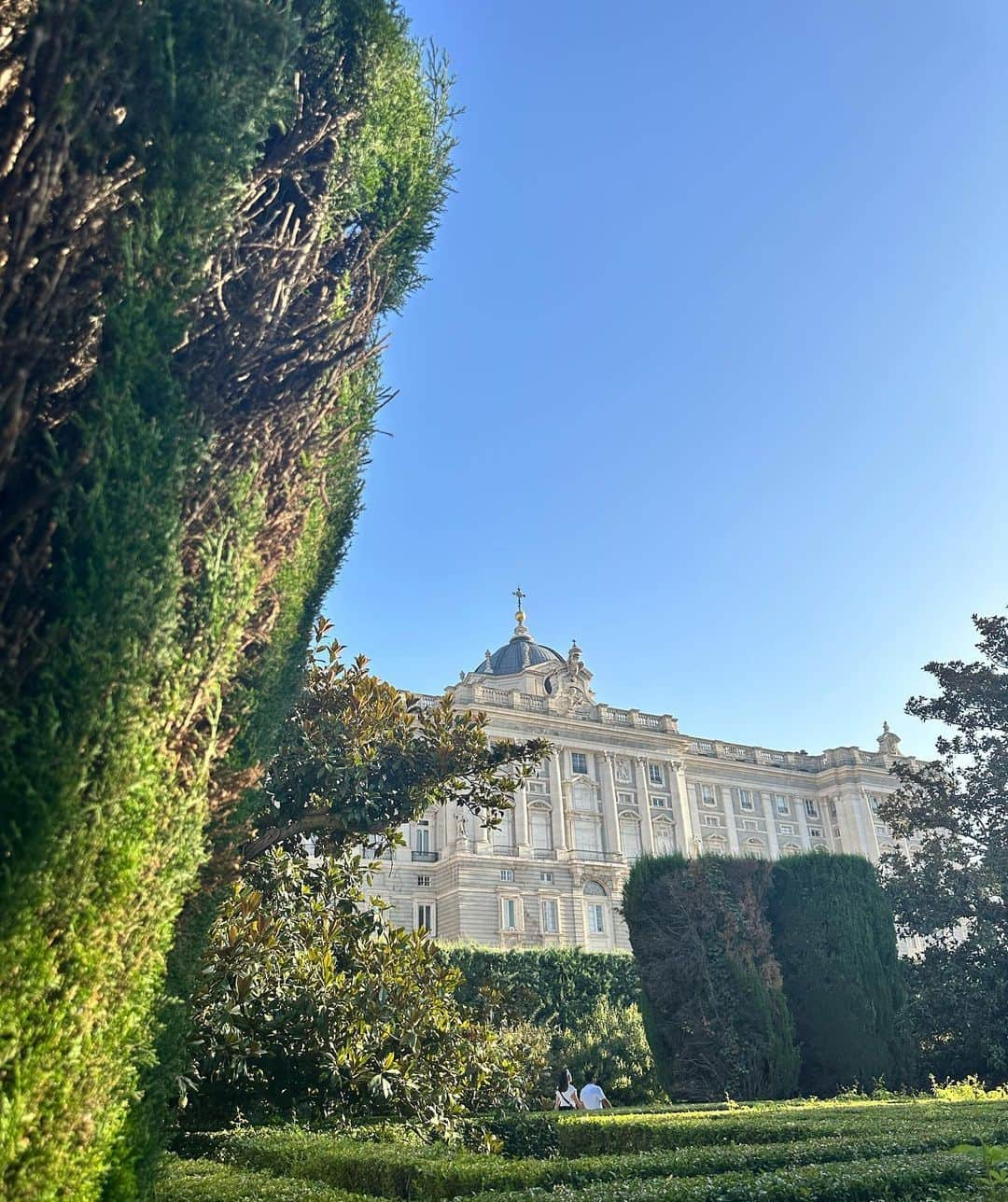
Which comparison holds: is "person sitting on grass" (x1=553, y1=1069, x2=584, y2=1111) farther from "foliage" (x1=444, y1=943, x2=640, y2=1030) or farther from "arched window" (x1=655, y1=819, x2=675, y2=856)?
"arched window" (x1=655, y1=819, x2=675, y2=856)

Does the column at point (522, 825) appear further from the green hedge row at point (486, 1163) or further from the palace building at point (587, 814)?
the green hedge row at point (486, 1163)

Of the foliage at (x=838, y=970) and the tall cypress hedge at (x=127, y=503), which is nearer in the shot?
the tall cypress hedge at (x=127, y=503)

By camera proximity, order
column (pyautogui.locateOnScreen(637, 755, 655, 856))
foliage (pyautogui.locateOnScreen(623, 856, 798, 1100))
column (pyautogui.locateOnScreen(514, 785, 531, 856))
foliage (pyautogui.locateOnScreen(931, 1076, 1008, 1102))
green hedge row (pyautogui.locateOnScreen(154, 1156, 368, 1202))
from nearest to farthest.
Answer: green hedge row (pyautogui.locateOnScreen(154, 1156, 368, 1202)) → foliage (pyautogui.locateOnScreen(931, 1076, 1008, 1102)) → foliage (pyautogui.locateOnScreen(623, 856, 798, 1100)) → column (pyautogui.locateOnScreen(514, 785, 531, 856)) → column (pyautogui.locateOnScreen(637, 755, 655, 856))

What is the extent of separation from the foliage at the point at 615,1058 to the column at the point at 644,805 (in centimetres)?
3231

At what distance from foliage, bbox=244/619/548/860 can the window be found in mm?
45751

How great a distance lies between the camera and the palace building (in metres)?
50.7

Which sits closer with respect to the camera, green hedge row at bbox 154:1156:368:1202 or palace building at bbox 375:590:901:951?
green hedge row at bbox 154:1156:368:1202

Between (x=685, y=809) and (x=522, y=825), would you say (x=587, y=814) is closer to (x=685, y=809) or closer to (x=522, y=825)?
(x=522, y=825)

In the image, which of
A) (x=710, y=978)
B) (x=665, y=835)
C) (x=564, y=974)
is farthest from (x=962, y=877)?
(x=665, y=835)

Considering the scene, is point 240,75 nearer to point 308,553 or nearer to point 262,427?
point 262,427

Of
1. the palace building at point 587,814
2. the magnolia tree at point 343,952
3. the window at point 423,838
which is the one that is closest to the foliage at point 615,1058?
the magnolia tree at point 343,952

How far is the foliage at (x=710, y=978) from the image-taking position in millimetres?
16625

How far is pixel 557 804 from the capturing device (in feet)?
180

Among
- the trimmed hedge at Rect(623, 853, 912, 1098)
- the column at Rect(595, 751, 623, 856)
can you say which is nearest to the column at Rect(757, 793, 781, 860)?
the column at Rect(595, 751, 623, 856)
